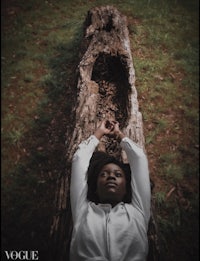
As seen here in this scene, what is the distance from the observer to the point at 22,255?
3152mm

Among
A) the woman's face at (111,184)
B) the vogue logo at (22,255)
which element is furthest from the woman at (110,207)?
the vogue logo at (22,255)

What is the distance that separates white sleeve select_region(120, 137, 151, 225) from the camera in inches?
103

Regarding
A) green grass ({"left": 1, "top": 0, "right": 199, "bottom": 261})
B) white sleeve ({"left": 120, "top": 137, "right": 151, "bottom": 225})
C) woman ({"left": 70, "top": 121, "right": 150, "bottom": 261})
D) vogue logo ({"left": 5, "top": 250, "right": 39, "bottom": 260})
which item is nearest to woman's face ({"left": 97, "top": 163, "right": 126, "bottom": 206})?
woman ({"left": 70, "top": 121, "right": 150, "bottom": 261})

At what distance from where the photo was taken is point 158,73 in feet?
18.5

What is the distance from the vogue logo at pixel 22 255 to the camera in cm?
313

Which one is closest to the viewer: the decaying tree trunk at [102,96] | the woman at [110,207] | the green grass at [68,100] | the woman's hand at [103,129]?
the woman at [110,207]

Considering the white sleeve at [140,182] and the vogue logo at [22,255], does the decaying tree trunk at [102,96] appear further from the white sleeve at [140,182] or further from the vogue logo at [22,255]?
the vogue logo at [22,255]

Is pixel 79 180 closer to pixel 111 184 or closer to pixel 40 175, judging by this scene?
pixel 111 184

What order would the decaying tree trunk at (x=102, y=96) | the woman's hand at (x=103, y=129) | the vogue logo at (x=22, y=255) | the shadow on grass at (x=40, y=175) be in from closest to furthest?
the decaying tree trunk at (x=102, y=96)
the woman's hand at (x=103, y=129)
the vogue logo at (x=22, y=255)
the shadow on grass at (x=40, y=175)

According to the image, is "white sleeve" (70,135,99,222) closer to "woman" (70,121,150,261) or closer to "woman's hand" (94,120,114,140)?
"woman" (70,121,150,261)

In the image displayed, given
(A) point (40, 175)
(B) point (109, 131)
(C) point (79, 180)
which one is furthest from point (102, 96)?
(C) point (79, 180)

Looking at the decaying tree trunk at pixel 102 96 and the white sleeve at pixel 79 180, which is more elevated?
the decaying tree trunk at pixel 102 96

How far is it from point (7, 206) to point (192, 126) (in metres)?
3.42

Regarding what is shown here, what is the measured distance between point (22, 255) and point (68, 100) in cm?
277
